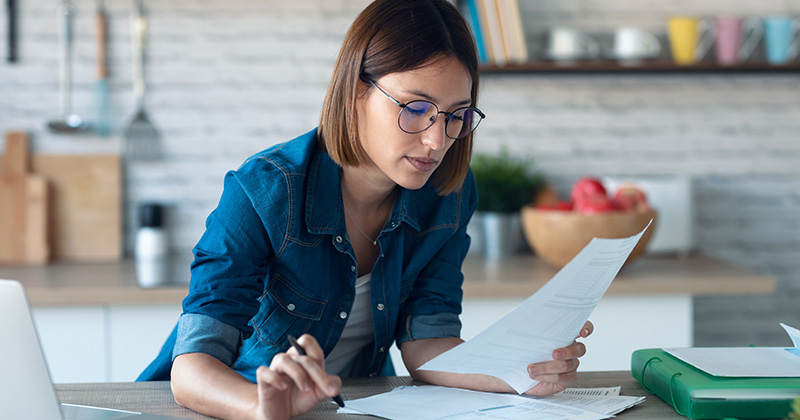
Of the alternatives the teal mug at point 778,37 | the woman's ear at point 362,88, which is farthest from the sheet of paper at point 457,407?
the teal mug at point 778,37

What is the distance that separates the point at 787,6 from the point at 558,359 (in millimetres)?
2351

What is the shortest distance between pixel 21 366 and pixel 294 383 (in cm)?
32

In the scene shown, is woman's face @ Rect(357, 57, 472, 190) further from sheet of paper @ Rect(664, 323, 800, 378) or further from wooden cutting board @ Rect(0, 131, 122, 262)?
wooden cutting board @ Rect(0, 131, 122, 262)

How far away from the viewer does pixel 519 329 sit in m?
1.05

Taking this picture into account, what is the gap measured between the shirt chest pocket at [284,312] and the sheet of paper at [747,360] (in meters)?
0.59

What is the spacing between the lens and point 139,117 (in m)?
2.77

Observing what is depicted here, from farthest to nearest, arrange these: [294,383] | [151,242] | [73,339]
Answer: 1. [151,242]
2. [73,339]
3. [294,383]

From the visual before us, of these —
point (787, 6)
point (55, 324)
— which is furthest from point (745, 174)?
point (55, 324)

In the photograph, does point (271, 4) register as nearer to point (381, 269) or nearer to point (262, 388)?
point (381, 269)

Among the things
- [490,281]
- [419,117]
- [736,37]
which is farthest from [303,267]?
[736,37]

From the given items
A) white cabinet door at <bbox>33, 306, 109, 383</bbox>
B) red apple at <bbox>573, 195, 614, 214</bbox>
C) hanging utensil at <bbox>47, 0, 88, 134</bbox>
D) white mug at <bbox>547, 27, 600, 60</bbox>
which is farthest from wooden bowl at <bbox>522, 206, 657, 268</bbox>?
hanging utensil at <bbox>47, 0, 88, 134</bbox>

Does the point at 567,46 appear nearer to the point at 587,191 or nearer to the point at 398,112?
the point at 587,191

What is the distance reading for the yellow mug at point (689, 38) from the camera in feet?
8.99

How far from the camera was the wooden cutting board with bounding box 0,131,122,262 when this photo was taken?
2.75 metres
